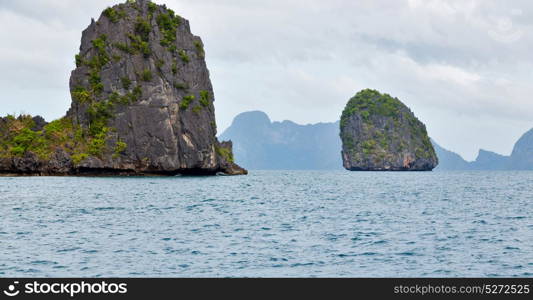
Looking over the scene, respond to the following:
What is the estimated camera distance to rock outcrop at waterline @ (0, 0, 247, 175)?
9700 centimetres

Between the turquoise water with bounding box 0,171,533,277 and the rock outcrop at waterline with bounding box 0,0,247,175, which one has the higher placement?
the rock outcrop at waterline with bounding box 0,0,247,175

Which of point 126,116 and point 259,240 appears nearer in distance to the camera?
point 259,240

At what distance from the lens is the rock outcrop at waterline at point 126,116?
97.0 metres

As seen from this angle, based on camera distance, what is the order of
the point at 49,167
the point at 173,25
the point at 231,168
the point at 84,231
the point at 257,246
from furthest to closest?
the point at 231,168
the point at 173,25
the point at 49,167
the point at 84,231
the point at 257,246

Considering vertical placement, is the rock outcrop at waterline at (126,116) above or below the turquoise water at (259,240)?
above

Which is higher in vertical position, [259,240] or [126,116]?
[126,116]

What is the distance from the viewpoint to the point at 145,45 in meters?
107

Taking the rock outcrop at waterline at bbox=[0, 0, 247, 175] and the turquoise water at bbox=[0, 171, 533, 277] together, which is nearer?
the turquoise water at bbox=[0, 171, 533, 277]

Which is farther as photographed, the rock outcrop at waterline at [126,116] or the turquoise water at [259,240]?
the rock outcrop at waterline at [126,116]

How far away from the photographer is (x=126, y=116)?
330 feet

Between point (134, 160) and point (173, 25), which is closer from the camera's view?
point (134, 160)

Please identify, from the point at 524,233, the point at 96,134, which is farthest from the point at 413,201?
the point at 96,134

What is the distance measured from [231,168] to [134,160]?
28798 mm

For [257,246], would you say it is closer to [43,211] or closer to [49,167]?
[43,211]
